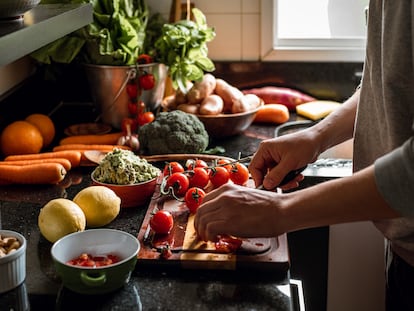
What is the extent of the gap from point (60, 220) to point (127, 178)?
0.82ft

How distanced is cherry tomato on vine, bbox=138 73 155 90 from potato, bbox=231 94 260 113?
0.84 feet

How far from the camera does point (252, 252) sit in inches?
52.5

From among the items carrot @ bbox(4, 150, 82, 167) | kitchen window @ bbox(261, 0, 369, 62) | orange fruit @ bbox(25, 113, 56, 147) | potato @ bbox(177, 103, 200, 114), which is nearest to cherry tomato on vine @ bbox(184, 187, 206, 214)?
carrot @ bbox(4, 150, 82, 167)

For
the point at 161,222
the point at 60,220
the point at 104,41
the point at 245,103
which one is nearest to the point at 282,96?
the point at 245,103

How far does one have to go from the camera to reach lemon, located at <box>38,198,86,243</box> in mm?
1379

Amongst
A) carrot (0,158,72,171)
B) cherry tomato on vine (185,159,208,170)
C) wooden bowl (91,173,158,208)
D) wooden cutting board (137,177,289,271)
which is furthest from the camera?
carrot (0,158,72,171)

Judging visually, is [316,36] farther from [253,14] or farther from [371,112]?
[371,112]

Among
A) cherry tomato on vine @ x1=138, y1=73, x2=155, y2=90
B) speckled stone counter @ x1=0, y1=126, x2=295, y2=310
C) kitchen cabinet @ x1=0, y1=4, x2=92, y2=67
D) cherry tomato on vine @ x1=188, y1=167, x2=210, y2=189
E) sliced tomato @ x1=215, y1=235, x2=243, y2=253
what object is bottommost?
speckled stone counter @ x1=0, y1=126, x2=295, y2=310

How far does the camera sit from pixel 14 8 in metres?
A: 1.22

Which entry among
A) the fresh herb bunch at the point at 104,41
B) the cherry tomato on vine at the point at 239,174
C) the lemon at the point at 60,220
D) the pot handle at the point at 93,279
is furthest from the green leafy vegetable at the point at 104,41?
the pot handle at the point at 93,279

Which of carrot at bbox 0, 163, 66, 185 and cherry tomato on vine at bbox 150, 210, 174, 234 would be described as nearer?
cherry tomato on vine at bbox 150, 210, 174, 234

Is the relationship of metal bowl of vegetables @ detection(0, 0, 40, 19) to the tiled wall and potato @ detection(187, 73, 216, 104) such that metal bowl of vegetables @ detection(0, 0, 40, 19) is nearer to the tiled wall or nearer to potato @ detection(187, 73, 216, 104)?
potato @ detection(187, 73, 216, 104)

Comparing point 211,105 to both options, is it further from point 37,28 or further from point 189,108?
point 37,28

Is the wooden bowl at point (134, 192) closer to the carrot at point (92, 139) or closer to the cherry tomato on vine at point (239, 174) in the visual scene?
the cherry tomato on vine at point (239, 174)
